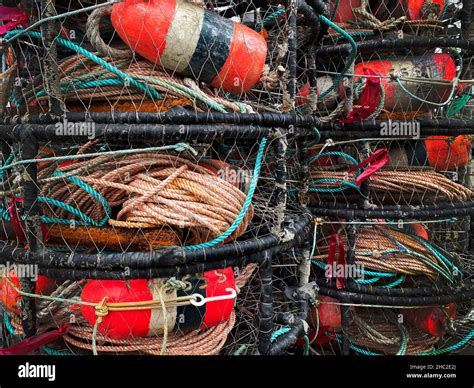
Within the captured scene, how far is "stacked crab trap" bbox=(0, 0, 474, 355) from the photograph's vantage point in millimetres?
1420

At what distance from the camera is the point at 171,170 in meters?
1.53

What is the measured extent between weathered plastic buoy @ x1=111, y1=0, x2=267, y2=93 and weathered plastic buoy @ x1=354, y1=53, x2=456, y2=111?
1.12 m

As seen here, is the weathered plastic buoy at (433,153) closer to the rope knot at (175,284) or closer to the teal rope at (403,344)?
the teal rope at (403,344)

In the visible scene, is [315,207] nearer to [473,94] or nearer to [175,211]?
[175,211]

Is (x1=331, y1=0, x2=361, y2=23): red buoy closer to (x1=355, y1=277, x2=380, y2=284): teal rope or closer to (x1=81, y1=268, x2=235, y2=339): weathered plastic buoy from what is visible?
(x1=355, y1=277, x2=380, y2=284): teal rope

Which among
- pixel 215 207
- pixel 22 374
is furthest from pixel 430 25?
pixel 22 374

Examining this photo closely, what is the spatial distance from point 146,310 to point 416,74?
216 cm

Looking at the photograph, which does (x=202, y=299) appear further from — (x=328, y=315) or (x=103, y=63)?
(x=328, y=315)

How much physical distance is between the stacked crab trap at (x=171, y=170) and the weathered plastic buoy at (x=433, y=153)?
232 millimetres

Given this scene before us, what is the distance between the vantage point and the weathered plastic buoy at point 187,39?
4.67 ft

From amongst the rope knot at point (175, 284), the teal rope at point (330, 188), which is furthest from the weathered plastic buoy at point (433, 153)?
the rope knot at point (175, 284)

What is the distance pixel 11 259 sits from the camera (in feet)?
4.98

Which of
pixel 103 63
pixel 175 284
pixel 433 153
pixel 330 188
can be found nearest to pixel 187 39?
pixel 103 63

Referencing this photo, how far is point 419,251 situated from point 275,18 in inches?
70.8
